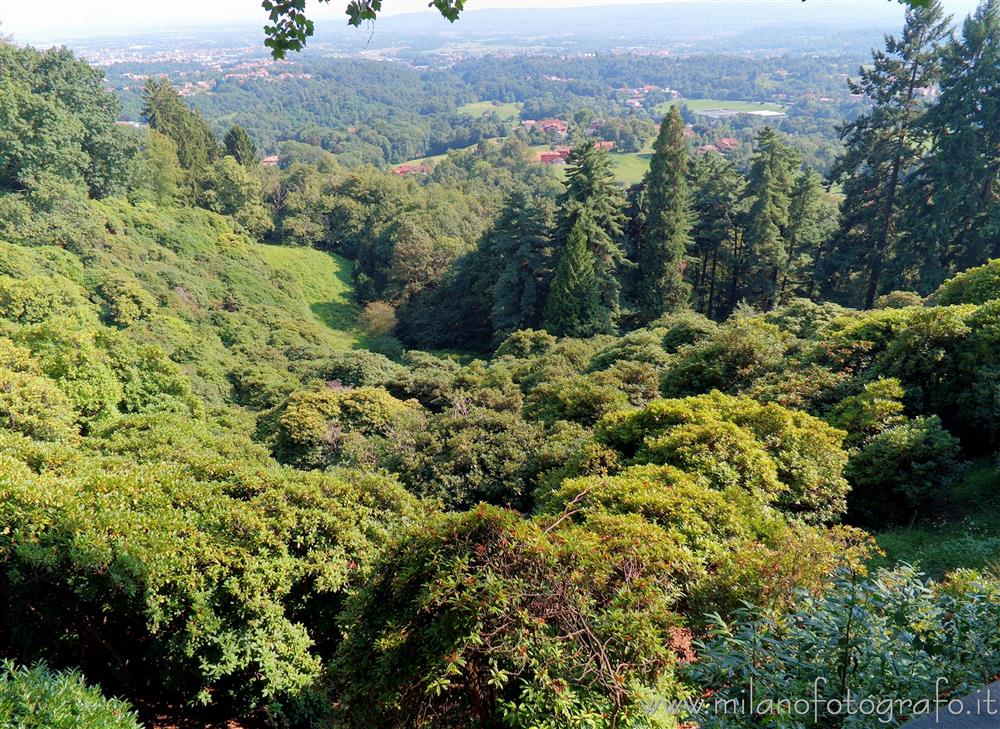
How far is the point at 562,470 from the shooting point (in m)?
8.32

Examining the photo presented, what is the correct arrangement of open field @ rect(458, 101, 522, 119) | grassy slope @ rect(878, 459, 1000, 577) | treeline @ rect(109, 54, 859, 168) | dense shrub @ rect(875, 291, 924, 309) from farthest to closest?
open field @ rect(458, 101, 522, 119), treeline @ rect(109, 54, 859, 168), dense shrub @ rect(875, 291, 924, 309), grassy slope @ rect(878, 459, 1000, 577)

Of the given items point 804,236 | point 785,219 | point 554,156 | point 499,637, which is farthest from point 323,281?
point 554,156

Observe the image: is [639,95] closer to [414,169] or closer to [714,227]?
[414,169]

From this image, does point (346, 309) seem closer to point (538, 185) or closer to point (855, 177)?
point (855, 177)

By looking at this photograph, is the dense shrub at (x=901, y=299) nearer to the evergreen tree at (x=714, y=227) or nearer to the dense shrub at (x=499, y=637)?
the evergreen tree at (x=714, y=227)

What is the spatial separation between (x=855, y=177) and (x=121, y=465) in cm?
2986

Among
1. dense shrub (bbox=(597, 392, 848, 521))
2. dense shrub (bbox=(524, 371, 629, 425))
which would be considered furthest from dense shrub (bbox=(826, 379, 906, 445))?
dense shrub (bbox=(524, 371, 629, 425))

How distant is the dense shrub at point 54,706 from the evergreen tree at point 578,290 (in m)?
24.6

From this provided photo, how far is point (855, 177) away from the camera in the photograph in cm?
2717

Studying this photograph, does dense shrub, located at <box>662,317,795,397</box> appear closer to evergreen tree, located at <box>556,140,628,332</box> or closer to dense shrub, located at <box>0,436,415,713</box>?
dense shrub, located at <box>0,436,415,713</box>

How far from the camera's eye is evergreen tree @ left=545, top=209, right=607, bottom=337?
27.4 m

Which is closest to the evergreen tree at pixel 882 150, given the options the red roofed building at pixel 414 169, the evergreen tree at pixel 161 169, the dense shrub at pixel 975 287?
the dense shrub at pixel 975 287

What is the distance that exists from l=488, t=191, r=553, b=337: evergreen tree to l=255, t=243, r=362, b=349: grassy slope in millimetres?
9366

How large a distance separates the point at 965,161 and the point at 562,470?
23.1m
